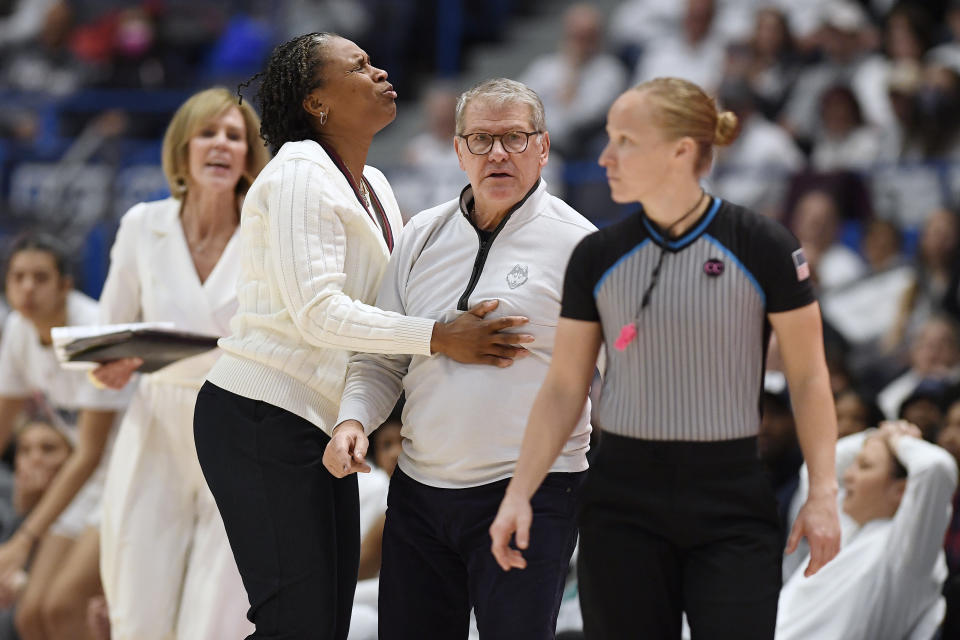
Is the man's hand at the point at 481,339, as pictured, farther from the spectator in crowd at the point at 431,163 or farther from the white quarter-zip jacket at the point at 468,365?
the spectator in crowd at the point at 431,163

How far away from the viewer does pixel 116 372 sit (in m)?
4.29

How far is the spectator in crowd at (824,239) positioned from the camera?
7668mm

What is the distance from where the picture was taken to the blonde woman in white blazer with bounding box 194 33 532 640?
333 cm

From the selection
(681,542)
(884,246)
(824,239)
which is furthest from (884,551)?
(824,239)

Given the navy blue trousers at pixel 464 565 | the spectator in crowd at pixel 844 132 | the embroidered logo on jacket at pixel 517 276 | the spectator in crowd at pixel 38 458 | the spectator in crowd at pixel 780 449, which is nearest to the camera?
the navy blue trousers at pixel 464 565

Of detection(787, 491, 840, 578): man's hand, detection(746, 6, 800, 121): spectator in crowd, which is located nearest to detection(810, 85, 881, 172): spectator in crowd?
detection(746, 6, 800, 121): spectator in crowd

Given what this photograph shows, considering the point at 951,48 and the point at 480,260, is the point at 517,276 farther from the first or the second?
the point at 951,48

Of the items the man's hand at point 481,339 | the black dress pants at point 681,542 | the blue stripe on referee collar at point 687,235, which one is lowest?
the black dress pants at point 681,542

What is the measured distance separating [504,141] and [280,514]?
1070 mm

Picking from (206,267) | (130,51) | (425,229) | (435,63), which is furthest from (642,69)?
(425,229)

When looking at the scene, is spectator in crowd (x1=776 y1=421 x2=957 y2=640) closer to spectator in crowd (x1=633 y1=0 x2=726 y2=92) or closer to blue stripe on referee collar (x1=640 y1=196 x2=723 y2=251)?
blue stripe on referee collar (x1=640 y1=196 x2=723 y2=251)

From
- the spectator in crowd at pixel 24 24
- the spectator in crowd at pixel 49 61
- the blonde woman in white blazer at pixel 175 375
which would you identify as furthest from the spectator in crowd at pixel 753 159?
the spectator in crowd at pixel 24 24

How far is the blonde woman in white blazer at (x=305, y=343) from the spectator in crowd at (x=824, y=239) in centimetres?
455

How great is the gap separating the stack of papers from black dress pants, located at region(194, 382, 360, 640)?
1.84 feet
